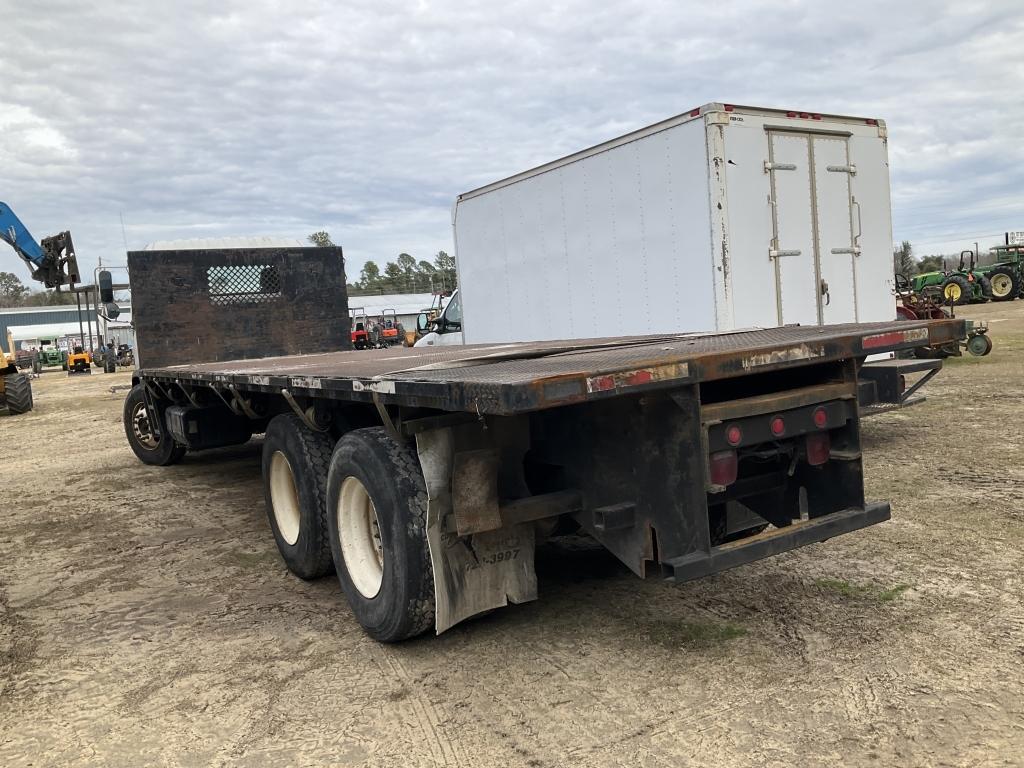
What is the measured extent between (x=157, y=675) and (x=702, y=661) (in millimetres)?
2440

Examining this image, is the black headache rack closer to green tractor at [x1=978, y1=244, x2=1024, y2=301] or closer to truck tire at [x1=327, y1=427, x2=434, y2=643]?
truck tire at [x1=327, y1=427, x2=434, y2=643]

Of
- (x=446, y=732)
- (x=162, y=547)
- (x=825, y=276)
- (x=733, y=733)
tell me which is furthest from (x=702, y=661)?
(x=825, y=276)

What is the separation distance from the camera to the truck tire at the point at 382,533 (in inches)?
137

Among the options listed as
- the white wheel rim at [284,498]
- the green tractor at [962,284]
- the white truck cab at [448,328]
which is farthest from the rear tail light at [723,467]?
the green tractor at [962,284]

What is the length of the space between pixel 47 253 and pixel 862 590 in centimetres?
1432

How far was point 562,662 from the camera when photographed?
11.6 ft

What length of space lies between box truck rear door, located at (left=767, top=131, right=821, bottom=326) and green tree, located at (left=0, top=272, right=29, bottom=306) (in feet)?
452

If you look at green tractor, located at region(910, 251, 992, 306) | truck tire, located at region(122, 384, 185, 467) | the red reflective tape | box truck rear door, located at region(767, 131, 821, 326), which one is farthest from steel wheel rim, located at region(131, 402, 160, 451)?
green tractor, located at region(910, 251, 992, 306)

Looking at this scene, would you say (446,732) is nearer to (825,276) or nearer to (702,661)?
(702,661)

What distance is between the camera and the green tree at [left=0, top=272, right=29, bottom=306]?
123250mm

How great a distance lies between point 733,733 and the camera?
9.29 feet

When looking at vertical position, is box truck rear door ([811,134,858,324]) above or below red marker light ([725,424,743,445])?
above

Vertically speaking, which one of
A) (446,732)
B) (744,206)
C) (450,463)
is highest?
(744,206)

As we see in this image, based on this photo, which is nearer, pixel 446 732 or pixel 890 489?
pixel 446 732
